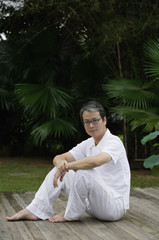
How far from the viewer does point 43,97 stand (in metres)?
6.70

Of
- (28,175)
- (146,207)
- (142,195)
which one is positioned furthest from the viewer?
(28,175)

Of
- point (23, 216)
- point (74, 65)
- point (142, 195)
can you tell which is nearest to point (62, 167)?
point (23, 216)

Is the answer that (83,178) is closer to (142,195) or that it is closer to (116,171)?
(116,171)

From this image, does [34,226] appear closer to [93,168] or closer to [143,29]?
[93,168]

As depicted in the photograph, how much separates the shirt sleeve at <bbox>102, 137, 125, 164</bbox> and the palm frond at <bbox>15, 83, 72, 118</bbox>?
3.56 metres

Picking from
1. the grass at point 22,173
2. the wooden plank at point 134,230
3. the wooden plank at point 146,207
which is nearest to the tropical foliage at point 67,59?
the grass at point 22,173

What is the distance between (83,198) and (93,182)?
0.50 ft

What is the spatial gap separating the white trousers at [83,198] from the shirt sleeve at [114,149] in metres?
0.18

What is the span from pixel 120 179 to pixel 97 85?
4.50 m

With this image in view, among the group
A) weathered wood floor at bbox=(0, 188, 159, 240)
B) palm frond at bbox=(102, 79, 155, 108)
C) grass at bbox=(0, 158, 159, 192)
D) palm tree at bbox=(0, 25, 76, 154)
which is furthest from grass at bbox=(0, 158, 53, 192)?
palm frond at bbox=(102, 79, 155, 108)

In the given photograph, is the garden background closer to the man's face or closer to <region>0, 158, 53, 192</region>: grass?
<region>0, 158, 53, 192</region>: grass

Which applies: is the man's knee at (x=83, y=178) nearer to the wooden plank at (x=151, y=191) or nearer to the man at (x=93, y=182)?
the man at (x=93, y=182)

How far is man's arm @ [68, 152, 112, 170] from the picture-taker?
114 inches

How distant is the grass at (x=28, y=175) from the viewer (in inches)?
208
